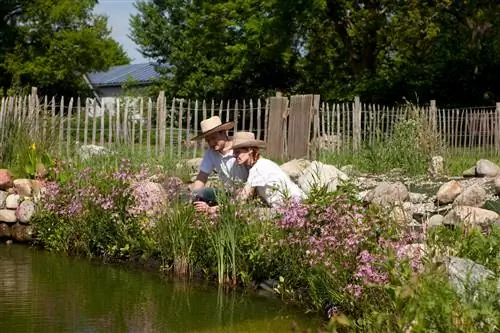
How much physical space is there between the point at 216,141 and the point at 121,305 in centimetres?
232

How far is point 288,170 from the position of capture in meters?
10.5

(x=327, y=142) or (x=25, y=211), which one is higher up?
(x=327, y=142)

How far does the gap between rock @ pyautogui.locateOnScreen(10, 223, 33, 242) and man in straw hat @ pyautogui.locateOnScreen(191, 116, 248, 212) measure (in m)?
2.08

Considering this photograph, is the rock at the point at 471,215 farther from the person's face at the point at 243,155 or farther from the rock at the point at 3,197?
the rock at the point at 3,197

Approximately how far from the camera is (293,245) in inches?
220

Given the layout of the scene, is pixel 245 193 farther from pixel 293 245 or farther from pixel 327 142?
pixel 327 142

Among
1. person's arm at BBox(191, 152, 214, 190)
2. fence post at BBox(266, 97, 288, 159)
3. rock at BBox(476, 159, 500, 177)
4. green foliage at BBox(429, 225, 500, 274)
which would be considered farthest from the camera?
fence post at BBox(266, 97, 288, 159)

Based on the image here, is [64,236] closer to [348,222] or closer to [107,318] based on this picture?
[107,318]

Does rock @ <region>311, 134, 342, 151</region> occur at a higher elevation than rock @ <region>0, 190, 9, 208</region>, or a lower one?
higher

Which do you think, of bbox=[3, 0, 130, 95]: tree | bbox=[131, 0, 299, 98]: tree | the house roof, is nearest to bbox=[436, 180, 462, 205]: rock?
bbox=[131, 0, 299, 98]: tree

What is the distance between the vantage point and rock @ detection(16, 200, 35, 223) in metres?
8.44

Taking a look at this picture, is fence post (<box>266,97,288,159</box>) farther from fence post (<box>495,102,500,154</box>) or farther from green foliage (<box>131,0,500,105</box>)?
green foliage (<box>131,0,500,105</box>)

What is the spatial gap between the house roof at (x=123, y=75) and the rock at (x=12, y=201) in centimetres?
4333

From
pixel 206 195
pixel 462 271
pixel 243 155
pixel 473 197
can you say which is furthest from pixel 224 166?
pixel 462 271
